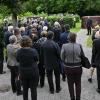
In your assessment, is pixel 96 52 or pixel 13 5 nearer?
pixel 96 52

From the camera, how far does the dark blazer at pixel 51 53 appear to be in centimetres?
1073

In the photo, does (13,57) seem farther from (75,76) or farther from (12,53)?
(75,76)

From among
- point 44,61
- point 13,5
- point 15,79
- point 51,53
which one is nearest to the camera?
point 51,53

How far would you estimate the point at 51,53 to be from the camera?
10.8 m

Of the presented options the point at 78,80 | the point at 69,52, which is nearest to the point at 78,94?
the point at 78,80

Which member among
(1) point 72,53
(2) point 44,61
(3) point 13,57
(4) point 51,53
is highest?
(1) point 72,53

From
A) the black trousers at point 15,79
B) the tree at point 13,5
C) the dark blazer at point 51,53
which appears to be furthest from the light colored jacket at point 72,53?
the tree at point 13,5

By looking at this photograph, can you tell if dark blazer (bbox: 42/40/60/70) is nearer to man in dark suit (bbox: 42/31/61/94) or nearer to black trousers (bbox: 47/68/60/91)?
man in dark suit (bbox: 42/31/61/94)

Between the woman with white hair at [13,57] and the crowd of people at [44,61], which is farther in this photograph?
the woman with white hair at [13,57]

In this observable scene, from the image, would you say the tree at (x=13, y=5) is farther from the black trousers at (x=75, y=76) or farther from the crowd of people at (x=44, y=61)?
the black trousers at (x=75, y=76)

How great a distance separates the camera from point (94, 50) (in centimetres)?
1088

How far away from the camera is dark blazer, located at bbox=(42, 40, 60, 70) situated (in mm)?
10734

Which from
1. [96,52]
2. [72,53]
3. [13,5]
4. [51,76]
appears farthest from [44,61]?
[13,5]

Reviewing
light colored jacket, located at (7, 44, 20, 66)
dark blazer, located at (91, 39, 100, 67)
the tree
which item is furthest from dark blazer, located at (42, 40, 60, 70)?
the tree
